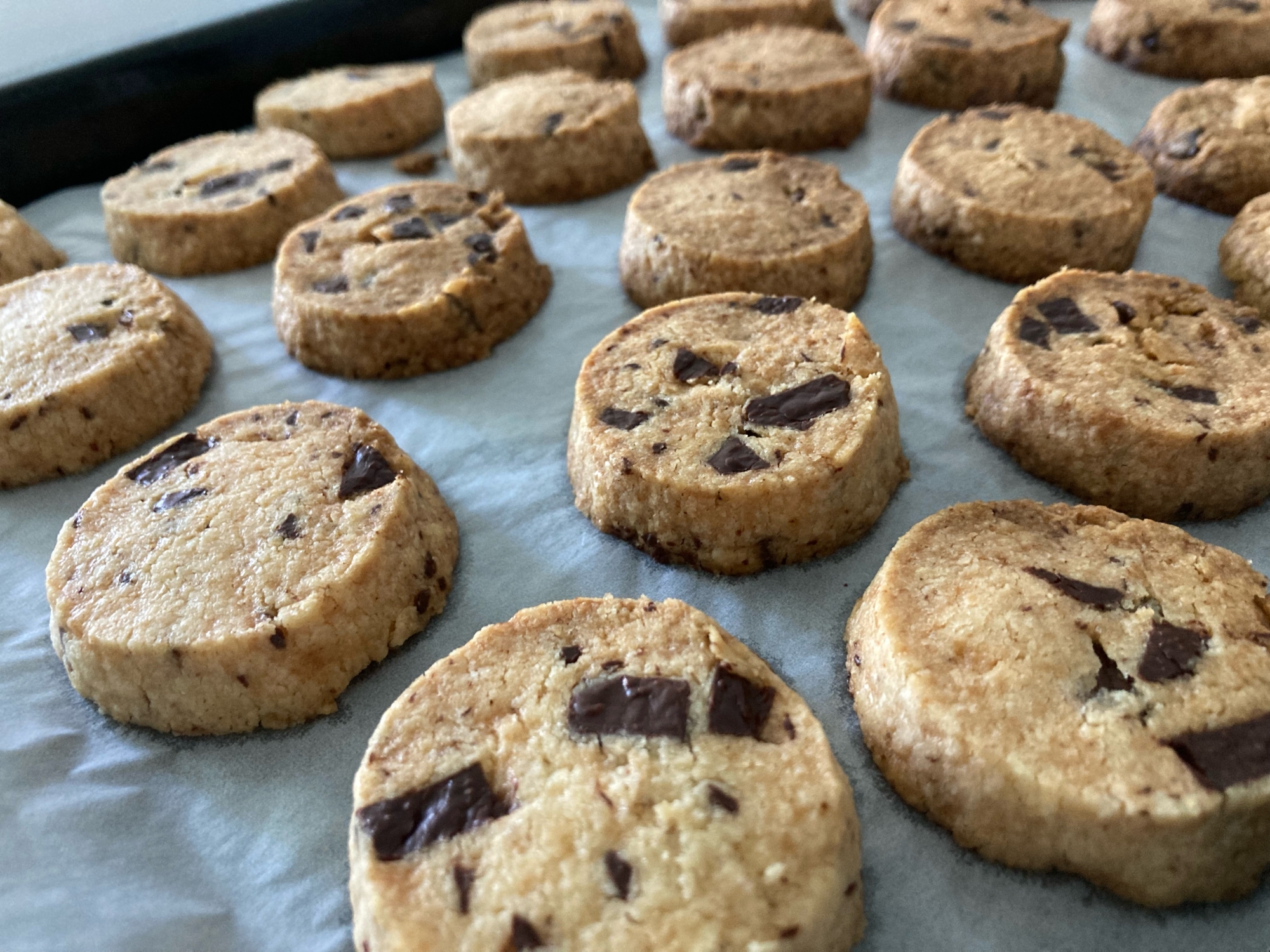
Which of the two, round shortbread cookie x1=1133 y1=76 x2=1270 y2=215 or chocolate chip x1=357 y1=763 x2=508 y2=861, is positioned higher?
round shortbread cookie x1=1133 y1=76 x2=1270 y2=215

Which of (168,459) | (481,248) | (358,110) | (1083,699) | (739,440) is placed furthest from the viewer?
(358,110)

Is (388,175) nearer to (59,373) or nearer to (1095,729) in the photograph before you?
(59,373)

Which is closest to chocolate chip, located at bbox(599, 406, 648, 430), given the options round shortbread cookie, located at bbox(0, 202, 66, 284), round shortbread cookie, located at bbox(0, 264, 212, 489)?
round shortbread cookie, located at bbox(0, 264, 212, 489)

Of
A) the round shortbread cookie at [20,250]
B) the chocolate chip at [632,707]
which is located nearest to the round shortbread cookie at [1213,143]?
the chocolate chip at [632,707]

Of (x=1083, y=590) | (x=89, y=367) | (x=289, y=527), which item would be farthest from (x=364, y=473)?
(x=1083, y=590)

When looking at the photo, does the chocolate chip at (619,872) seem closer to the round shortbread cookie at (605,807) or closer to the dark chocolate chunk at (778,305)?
the round shortbread cookie at (605,807)

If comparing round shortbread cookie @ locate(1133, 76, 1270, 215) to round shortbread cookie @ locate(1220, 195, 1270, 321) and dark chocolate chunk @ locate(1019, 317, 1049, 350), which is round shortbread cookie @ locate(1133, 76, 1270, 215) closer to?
round shortbread cookie @ locate(1220, 195, 1270, 321)

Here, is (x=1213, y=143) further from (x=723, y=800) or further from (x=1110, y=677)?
(x=723, y=800)
